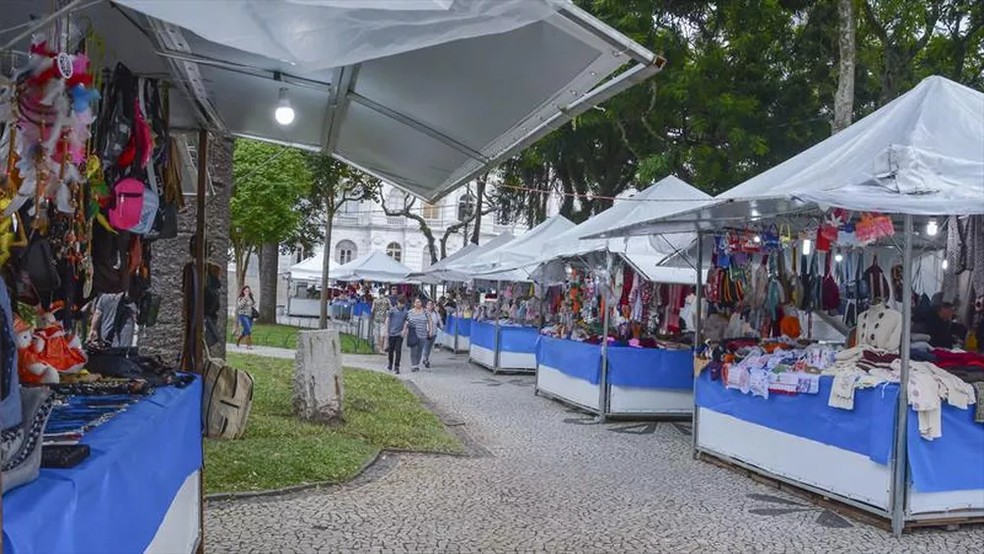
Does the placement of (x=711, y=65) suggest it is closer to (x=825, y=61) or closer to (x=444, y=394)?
(x=825, y=61)

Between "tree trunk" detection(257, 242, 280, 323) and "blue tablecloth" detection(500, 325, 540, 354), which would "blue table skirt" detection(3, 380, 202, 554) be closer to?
"blue tablecloth" detection(500, 325, 540, 354)

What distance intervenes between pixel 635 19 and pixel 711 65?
204 cm

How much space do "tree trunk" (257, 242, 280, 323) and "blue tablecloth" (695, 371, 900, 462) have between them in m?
23.7

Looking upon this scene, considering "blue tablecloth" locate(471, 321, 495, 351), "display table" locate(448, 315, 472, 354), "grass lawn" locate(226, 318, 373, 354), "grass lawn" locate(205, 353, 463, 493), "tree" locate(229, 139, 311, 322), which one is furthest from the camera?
"display table" locate(448, 315, 472, 354)

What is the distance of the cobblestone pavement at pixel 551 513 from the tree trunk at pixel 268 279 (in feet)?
73.0

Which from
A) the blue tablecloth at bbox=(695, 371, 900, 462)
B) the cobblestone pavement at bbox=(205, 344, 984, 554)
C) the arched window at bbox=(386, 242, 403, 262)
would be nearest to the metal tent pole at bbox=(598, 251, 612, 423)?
the cobblestone pavement at bbox=(205, 344, 984, 554)

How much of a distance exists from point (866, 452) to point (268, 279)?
2689 centimetres

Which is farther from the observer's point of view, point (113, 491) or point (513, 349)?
point (513, 349)

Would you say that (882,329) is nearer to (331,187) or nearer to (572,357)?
(572,357)

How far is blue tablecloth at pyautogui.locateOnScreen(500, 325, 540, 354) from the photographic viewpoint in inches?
766

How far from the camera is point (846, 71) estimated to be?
1309 centimetres

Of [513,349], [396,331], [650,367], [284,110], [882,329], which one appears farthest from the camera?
[513,349]

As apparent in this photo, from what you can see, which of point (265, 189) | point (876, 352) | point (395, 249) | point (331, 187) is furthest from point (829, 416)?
point (395, 249)

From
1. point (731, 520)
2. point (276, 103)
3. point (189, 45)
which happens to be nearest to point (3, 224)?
point (189, 45)
